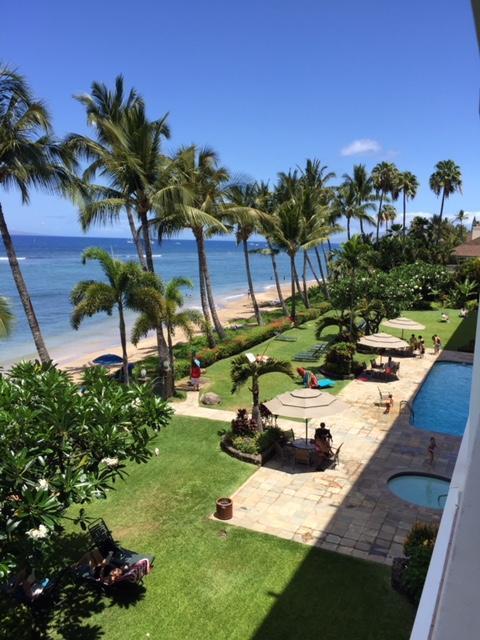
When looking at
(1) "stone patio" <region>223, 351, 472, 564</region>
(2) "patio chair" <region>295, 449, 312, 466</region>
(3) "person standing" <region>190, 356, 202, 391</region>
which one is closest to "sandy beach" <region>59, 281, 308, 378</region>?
(3) "person standing" <region>190, 356, 202, 391</region>

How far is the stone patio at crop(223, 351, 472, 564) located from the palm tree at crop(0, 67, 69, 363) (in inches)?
399

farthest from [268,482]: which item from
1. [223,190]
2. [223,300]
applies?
[223,300]

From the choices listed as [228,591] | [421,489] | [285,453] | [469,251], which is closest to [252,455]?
[285,453]

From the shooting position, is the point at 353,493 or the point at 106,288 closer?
the point at 353,493

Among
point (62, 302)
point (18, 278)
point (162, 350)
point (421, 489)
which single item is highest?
point (18, 278)

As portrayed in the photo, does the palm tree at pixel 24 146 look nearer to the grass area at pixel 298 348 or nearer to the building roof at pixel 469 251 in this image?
the grass area at pixel 298 348

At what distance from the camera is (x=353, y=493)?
11703 millimetres

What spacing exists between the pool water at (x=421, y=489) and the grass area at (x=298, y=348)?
7.26m

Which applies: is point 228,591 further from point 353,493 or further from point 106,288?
Result: point 106,288

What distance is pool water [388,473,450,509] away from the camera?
37.7ft

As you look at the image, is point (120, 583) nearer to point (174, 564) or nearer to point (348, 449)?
point (174, 564)

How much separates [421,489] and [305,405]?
356 cm

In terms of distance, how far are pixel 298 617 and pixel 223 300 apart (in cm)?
5744

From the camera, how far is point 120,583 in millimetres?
8609
